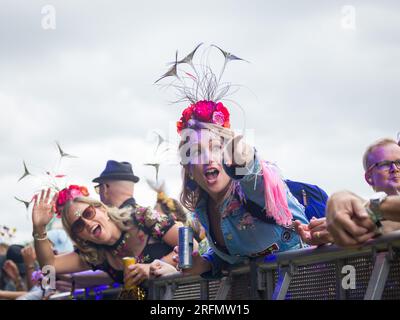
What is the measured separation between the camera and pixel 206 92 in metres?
4.58

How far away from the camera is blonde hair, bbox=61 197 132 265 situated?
6426mm

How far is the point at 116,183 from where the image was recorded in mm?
7004

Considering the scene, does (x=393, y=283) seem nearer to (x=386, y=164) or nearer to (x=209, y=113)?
(x=386, y=164)

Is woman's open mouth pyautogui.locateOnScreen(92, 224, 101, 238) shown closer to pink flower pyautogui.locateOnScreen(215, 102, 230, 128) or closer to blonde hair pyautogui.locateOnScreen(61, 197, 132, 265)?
blonde hair pyautogui.locateOnScreen(61, 197, 132, 265)

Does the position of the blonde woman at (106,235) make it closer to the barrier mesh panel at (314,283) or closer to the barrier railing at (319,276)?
the barrier railing at (319,276)

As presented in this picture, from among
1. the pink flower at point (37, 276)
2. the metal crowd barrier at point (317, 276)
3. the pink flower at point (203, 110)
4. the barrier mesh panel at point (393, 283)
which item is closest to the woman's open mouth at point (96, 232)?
the pink flower at point (37, 276)

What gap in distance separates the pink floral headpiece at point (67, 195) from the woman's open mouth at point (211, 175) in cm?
260

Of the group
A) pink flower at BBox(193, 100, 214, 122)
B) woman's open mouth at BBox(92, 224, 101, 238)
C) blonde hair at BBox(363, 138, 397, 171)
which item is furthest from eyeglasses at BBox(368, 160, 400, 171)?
woman's open mouth at BBox(92, 224, 101, 238)

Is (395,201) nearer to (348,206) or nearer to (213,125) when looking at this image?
(348,206)

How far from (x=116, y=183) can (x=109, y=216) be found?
0.59m

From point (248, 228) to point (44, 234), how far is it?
3.31m
